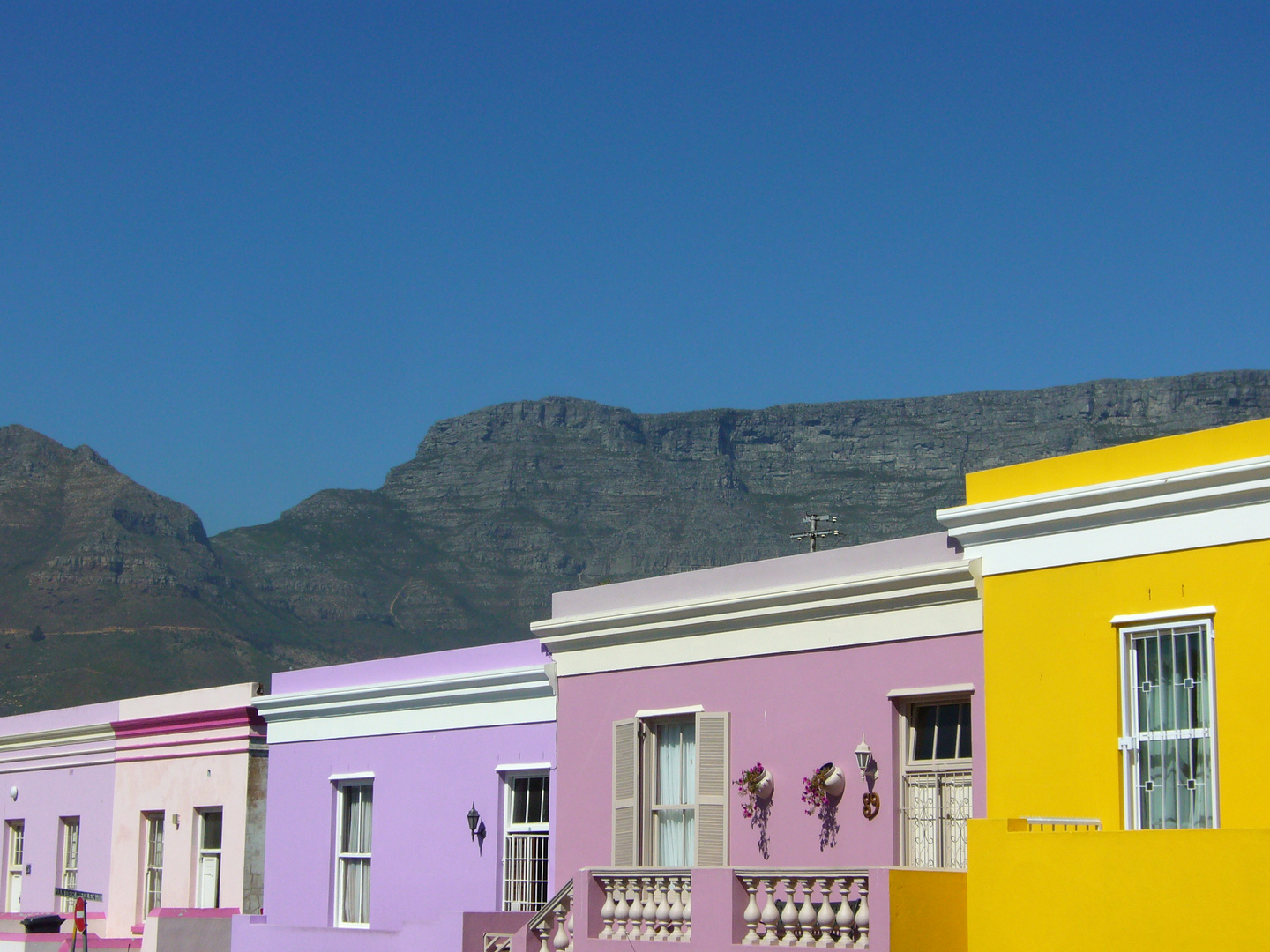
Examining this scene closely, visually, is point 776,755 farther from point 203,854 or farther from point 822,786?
point 203,854

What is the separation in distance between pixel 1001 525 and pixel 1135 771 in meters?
2.02

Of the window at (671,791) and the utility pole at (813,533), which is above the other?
the utility pole at (813,533)

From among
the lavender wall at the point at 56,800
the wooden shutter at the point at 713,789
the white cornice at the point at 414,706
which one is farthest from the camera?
the lavender wall at the point at 56,800

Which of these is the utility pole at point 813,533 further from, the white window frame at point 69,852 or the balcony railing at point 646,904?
the white window frame at point 69,852

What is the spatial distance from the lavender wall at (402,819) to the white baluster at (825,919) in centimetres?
519

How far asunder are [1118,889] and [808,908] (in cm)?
244

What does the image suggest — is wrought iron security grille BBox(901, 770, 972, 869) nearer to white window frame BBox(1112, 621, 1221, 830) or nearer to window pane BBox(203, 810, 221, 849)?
white window frame BBox(1112, 621, 1221, 830)

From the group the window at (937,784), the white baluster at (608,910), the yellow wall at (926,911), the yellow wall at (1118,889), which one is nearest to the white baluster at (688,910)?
the white baluster at (608,910)

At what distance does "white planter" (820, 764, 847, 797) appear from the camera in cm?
1280

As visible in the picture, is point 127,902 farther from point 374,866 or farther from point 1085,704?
point 1085,704

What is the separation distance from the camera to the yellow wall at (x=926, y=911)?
1038 centimetres

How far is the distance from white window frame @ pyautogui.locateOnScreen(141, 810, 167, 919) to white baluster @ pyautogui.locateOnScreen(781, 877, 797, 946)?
12421mm

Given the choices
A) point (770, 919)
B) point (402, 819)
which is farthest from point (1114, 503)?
point (402, 819)

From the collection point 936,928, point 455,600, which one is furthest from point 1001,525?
point 455,600
